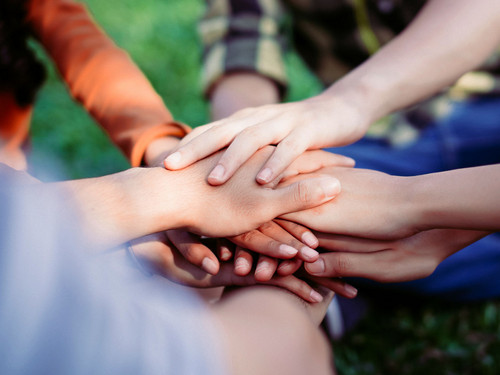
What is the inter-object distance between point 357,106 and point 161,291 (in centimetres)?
67

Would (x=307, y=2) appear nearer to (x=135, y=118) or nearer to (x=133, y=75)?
(x=133, y=75)

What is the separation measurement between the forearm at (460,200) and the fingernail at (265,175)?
0.30 metres

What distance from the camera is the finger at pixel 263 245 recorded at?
1.00 metres

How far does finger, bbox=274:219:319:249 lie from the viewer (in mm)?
1031

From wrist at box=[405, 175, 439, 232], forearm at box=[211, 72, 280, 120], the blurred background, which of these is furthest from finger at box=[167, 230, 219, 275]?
the blurred background

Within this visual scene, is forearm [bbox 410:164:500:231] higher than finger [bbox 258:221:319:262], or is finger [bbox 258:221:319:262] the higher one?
forearm [bbox 410:164:500:231]

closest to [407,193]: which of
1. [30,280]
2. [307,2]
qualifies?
[30,280]

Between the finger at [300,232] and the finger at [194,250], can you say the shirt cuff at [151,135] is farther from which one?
the finger at [300,232]

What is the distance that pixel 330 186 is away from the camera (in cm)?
103

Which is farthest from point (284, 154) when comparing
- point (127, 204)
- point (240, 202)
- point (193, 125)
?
point (193, 125)

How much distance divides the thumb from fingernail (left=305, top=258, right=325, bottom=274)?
118 millimetres

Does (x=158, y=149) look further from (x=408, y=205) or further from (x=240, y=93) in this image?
(x=408, y=205)

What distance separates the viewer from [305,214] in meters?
1.06

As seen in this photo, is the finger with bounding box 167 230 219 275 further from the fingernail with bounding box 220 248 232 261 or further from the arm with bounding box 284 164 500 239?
the arm with bounding box 284 164 500 239
